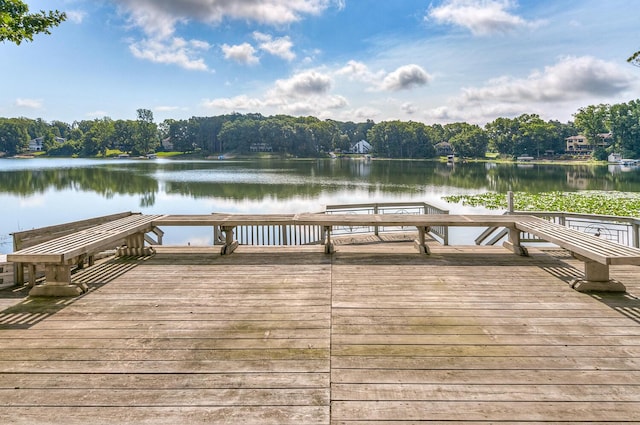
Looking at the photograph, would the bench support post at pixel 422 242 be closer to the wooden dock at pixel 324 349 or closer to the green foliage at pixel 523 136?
the wooden dock at pixel 324 349

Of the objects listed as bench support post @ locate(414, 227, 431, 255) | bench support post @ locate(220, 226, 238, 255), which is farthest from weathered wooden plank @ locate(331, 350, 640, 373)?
bench support post @ locate(220, 226, 238, 255)

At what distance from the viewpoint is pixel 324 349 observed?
2758 mm

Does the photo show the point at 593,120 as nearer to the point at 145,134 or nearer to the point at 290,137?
the point at 290,137

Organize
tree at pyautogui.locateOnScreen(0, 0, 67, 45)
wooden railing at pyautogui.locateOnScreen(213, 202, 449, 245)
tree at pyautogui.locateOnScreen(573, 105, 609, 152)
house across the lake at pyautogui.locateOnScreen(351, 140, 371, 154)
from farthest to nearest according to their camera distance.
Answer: house across the lake at pyautogui.locateOnScreen(351, 140, 371, 154) → tree at pyautogui.locateOnScreen(573, 105, 609, 152) → tree at pyautogui.locateOnScreen(0, 0, 67, 45) → wooden railing at pyautogui.locateOnScreen(213, 202, 449, 245)

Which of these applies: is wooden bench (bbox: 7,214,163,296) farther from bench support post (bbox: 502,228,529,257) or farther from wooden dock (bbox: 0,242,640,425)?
bench support post (bbox: 502,228,529,257)

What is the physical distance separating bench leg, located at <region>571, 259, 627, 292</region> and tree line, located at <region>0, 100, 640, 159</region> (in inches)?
3126

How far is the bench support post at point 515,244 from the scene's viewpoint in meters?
5.39

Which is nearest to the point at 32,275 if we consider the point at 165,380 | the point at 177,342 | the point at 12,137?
the point at 177,342

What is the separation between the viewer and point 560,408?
2078mm

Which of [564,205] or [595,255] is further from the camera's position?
[564,205]

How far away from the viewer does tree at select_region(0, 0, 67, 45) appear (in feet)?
30.2

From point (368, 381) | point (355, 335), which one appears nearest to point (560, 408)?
point (368, 381)

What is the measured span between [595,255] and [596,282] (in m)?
0.59

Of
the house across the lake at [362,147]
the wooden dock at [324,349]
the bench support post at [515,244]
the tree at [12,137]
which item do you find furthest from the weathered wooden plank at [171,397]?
the tree at [12,137]
